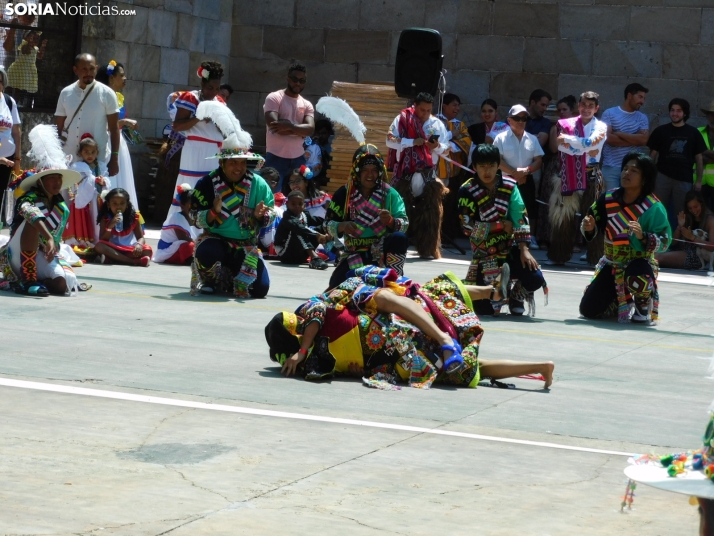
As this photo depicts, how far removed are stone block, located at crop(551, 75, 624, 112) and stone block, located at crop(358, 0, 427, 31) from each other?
2354 millimetres

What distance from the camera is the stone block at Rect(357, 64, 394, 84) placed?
61.1ft

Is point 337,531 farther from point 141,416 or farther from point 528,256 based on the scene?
point 528,256

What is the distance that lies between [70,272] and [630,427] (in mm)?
5628

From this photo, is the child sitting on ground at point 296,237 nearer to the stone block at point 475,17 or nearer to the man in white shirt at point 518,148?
the man in white shirt at point 518,148

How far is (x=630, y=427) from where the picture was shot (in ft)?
22.3

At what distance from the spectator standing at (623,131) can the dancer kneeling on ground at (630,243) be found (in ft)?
16.5

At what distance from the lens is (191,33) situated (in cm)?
1869

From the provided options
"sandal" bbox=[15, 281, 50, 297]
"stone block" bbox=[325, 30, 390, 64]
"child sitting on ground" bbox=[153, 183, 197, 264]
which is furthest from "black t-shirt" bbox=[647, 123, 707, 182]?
"sandal" bbox=[15, 281, 50, 297]

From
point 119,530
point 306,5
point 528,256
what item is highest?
point 306,5

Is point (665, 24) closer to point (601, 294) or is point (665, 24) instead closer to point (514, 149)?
point (514, 149)

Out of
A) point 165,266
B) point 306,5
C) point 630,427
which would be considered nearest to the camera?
point 630,427

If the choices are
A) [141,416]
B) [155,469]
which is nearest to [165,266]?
[141,416]

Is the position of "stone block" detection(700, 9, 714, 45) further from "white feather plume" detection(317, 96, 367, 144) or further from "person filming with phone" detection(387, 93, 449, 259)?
"white feather plume" detection(317, 96, 367, 144)

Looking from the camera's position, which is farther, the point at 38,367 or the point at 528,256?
the point at 528,256
